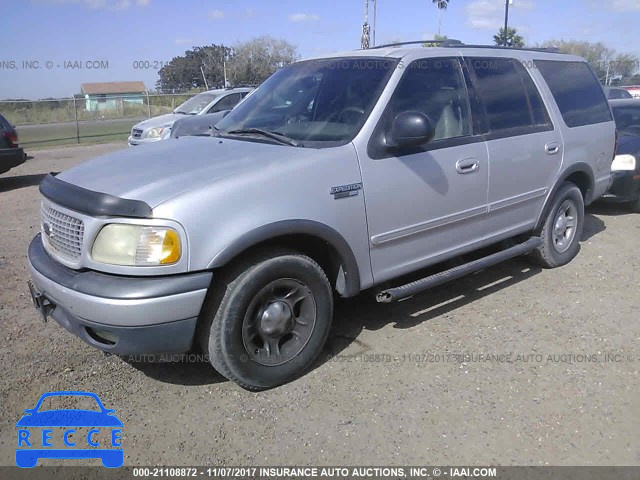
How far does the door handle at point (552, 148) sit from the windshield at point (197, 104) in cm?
1049

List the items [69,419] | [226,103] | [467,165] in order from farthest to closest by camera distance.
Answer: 1. [226,103]
2. [467,165]
3. [69,419]

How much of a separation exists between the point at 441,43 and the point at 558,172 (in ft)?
5.39

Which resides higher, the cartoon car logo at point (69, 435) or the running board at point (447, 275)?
the running board at point (447, 275)

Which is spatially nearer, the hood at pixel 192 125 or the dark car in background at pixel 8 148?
the dark car in background at pixel 8 148

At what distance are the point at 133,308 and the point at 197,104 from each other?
487 inches

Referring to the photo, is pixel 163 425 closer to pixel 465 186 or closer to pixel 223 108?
pixel 465 186

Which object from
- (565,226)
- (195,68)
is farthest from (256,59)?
(565,226)

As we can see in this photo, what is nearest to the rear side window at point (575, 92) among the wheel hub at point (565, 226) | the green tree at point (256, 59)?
the wheel hub at point (565, 226)

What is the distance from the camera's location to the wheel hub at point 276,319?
3.36 meters

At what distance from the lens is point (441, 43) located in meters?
4.73

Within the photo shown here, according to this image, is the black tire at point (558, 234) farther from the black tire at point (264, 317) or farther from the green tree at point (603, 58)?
the green tree at point (603, 58)

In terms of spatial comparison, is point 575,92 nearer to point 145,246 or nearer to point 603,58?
point 145,246

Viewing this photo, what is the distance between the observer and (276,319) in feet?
11.1

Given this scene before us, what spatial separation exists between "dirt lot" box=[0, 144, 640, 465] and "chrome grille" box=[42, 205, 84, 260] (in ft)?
2.85
